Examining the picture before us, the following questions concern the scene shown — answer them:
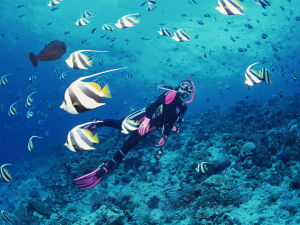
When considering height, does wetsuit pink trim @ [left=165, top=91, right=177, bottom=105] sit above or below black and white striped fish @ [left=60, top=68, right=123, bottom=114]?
below

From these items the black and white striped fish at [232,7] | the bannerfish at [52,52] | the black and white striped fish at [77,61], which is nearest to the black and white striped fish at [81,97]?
the bannerfish at [52,52]

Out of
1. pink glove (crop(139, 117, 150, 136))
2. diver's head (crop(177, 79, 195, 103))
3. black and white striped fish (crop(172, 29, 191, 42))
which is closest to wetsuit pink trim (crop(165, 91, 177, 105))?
diver's head (crop(177, 79, 195, 103))

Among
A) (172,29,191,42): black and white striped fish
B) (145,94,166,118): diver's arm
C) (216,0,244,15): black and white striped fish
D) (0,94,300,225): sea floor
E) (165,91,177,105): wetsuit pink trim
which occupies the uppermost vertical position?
(216,0,244,15): black and white striped fish

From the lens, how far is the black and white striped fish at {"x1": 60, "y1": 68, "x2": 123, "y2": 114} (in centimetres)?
228

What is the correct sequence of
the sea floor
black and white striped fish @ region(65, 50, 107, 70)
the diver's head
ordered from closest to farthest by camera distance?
1. black and white striped fish @ region(65, 50, 107, 70)
2. the sea floor
3. the diver's head

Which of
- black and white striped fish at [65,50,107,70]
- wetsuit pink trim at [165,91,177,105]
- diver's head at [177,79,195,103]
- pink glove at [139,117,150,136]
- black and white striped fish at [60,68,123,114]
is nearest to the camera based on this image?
black and white striped fish at [60,68,123,114]

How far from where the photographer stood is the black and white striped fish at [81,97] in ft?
7.47

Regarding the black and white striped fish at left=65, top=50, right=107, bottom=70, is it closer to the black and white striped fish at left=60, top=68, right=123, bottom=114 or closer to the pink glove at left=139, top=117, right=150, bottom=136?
the black and white striped fish at left=60, top=68, right=123, bottom=114

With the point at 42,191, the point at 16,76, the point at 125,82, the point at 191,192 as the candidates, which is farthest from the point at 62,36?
the point at 16,76

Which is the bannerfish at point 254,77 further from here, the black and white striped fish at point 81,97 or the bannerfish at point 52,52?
the bannerfish at point 52,52

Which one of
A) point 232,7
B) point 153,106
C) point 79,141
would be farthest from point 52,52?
point 153,106

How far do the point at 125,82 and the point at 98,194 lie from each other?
139 feet

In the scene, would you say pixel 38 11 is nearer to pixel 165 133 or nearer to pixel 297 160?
pixel 165 133

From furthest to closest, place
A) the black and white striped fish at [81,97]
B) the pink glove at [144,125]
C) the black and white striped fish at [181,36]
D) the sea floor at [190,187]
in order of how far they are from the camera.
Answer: the pink glove at [144,125] < the black and white striped fish at [181,36] < the sea floor at [190,187] < the black and white striped fish at [81,97]
